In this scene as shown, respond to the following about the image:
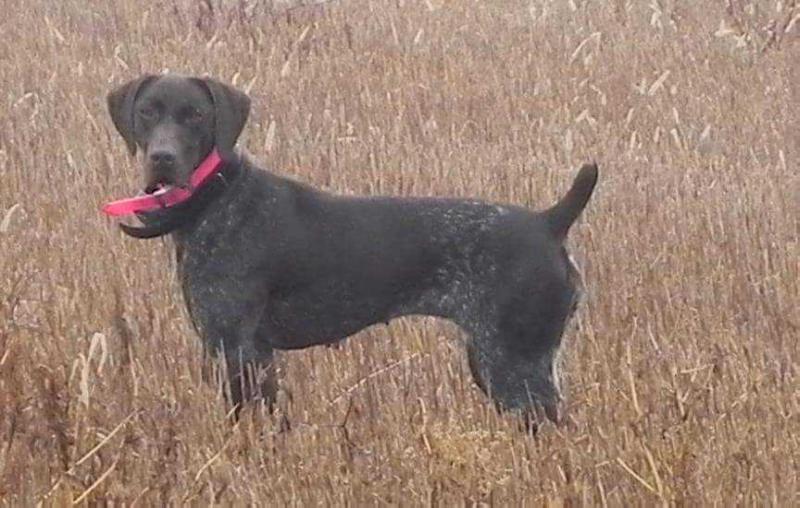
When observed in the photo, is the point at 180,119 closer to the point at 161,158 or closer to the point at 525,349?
the point at 161,158

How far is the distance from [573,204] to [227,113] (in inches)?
42.1

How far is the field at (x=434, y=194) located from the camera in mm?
3594

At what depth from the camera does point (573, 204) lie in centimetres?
431

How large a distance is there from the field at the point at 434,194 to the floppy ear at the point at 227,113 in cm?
59

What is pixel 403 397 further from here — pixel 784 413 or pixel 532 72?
pixel 532 72

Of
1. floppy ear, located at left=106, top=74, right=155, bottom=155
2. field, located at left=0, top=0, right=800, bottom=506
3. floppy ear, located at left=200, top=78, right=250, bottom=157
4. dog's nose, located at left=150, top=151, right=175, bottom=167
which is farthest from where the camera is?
floppy ear, located at left=106, top=74, right=155, bottom=155

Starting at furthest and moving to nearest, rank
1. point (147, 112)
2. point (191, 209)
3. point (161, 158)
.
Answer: point (147, 112), point (191, 209), point (161, 158)

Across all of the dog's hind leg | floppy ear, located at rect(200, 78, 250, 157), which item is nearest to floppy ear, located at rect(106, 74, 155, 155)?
floppy ear, located at rect(200, 78, 250, 157)

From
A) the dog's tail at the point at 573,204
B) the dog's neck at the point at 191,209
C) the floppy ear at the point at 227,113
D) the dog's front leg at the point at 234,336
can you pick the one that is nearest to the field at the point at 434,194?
the dog's front leg at the point at 234,336

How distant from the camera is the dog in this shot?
4.29 metres

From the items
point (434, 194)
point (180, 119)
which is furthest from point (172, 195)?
point (434, 194)

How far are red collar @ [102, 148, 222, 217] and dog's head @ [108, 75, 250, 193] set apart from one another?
24 millimetres

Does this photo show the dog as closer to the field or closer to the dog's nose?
the dog's nose

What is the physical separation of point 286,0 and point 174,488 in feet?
26.2
